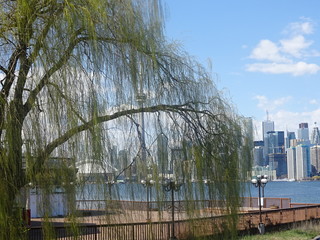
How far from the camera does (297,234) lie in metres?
19.5

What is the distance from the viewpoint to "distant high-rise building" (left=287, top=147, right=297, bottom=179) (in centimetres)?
15138

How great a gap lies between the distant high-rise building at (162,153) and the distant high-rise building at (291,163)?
5836 inches

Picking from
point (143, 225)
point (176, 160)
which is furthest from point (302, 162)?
point (176, 160)

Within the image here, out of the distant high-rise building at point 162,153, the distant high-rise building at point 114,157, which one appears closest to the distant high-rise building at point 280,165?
the distant high-rise building at point 162,153

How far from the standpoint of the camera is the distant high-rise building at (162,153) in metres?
7.06

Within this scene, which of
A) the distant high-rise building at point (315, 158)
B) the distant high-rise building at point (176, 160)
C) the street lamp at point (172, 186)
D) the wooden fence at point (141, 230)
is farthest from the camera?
the distant high-rise building at point (315, 158)

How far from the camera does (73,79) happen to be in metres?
6.14

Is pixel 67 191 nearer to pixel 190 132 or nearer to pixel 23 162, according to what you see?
pixel 23 162

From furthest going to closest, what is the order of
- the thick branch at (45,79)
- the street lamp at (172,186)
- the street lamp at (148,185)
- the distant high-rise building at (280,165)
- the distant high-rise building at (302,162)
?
the distant high-rise building at (302,162) → the distant high-rise building at (280,165) → the street lamp at (172,186) → the street lamp at (148,185) → the thick branch at (45,79)

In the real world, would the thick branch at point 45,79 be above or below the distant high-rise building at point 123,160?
above

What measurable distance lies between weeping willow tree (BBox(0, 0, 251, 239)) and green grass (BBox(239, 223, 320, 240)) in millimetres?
11240

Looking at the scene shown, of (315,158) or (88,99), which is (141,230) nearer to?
(88,99)

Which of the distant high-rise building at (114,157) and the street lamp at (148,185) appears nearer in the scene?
the distant high-rise building at (114,157)

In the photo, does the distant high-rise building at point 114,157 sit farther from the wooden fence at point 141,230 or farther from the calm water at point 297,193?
the calm water at point 297,193
